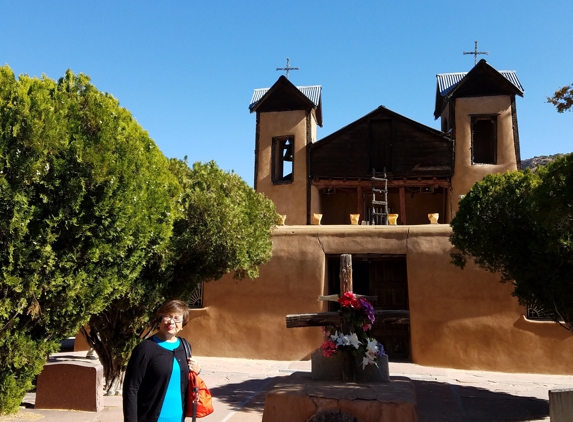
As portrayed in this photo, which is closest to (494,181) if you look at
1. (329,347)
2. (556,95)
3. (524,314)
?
(556,95)

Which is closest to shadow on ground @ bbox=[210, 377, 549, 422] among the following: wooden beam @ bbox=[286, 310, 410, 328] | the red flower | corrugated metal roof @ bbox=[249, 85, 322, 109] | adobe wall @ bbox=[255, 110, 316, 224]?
wooden beam @ bbox=[286, 310, 410, 328]

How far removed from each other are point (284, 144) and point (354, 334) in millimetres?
15793

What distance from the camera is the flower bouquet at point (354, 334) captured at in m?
6.82

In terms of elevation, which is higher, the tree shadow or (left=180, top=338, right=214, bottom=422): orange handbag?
(left=180, top=338, right=214, bottom=422): orange handbag

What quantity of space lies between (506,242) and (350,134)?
12730 mm

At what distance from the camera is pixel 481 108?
20016 mm

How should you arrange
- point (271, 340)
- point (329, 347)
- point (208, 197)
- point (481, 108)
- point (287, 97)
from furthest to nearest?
point (287, 97) < point (481, 108) < point (271, 340) < point (208, 197) < point (329, 347)

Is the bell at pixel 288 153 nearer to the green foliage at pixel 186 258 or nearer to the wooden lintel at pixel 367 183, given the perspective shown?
the wooden lintel at pixel 367 183

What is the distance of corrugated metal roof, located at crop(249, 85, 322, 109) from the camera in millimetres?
22375

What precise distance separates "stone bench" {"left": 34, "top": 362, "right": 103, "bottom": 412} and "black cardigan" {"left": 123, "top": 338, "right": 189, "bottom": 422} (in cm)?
497

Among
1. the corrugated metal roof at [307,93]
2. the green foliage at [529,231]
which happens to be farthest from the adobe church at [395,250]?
the green foliage at [529,231]

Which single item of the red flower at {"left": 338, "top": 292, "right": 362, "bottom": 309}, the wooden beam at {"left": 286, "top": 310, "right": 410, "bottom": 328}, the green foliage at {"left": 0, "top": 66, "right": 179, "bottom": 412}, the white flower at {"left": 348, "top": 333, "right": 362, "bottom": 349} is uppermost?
the green foliage at {"left": 0, "top": 66, "right": 179, "bottom": 412}

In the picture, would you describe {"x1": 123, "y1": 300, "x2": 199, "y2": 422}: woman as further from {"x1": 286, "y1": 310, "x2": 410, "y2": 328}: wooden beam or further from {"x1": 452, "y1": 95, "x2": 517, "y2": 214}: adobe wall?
{"x1": 452, "y1": 95, "x2": 517, "y2": 214}: adobe wall

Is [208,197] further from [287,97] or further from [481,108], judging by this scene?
[481,108]
